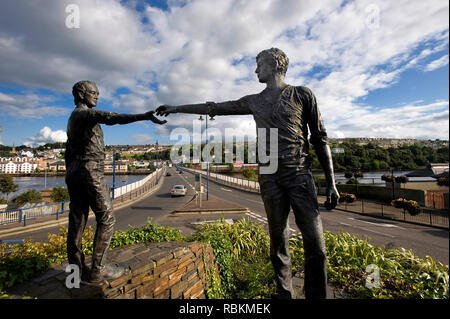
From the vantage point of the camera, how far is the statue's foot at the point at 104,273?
2.55 metres

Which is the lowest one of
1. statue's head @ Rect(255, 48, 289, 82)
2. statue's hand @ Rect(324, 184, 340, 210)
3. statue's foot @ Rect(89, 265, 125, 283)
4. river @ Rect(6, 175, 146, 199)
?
river @ Rect(6, 175, 146, 199)

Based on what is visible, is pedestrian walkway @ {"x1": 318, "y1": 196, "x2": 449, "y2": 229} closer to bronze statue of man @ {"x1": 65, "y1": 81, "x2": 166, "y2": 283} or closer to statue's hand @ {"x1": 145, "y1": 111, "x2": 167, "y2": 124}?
statue's hand @ {"x1": 145, "y1": 111, "x2": 167, "y2": 124}

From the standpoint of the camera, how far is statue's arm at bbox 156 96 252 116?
270cm

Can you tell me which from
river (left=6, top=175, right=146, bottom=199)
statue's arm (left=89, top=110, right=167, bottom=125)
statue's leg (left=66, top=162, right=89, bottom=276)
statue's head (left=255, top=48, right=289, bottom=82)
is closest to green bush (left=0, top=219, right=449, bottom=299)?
statue's leg (left=66, top=162, right=89, bottom=276)

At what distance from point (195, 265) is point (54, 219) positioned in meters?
12.2

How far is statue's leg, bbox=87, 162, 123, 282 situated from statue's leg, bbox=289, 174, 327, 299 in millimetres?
2265

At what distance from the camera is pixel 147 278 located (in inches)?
116

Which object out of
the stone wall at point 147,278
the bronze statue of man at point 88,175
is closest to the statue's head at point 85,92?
the bronze statue of man at point 88,175

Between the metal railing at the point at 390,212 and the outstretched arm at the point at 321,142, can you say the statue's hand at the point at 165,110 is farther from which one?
the metal railing at the point at 390,212

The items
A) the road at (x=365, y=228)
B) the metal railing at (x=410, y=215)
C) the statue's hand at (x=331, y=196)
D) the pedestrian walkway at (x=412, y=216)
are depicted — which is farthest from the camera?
the metal railing at (x=410, y=215)

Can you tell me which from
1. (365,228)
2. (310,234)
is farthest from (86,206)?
(365,228)

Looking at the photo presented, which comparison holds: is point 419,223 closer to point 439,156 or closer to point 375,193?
point 375,193

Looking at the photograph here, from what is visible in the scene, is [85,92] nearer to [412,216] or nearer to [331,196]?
[331,196]

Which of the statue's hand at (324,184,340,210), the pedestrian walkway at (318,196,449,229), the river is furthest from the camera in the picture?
the river
